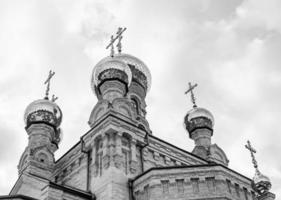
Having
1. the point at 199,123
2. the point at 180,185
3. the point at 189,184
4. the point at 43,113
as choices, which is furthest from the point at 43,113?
the point at 189,184

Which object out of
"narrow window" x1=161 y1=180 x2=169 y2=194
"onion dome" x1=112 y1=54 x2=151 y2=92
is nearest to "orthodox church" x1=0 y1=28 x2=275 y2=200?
"narrow window" x1=161 y1=180 x2=169 y2=194

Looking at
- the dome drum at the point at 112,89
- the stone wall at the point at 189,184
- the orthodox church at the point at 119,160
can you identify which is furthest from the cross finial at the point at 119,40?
the stone wall at the point at 189,184

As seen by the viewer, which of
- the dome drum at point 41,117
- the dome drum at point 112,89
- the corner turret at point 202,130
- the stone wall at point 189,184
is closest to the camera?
the stone wall at point 189,184

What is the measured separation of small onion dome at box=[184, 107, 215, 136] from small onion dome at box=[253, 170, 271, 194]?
4.98 m

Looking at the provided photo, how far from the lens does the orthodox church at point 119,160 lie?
434 inches

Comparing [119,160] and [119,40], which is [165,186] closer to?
[119,160]

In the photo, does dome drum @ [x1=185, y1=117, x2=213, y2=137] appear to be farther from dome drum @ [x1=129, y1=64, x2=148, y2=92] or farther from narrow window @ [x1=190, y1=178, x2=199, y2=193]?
narrow window @ [x1=190, y1=178, x2=199, y2=193]

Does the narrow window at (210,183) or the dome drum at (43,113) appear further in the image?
the dome drum at (43,113)

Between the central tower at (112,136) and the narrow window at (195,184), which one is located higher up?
the central tower at (112,136)

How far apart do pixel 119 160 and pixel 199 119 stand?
6.96m

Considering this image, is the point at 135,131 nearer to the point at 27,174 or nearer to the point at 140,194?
the point at 140,194

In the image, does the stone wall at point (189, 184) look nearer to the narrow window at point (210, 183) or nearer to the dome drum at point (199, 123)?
the narrow window at point (210, 183)

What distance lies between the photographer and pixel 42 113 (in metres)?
15.8

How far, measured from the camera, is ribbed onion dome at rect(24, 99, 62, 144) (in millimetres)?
15664
